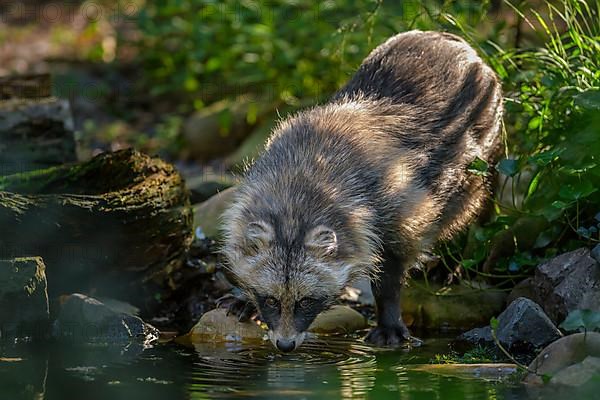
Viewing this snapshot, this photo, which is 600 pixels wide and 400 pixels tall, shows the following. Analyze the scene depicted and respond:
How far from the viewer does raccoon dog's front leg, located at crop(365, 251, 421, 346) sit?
683cm

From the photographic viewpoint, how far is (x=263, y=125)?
11930 mm

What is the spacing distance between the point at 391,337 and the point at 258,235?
1.35m

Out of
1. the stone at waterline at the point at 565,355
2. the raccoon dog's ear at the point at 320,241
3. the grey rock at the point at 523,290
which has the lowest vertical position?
the stone at waterline at the point at 565,355

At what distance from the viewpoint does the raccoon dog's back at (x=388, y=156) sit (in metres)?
6.30

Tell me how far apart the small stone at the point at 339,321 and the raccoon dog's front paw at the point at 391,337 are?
11.7 inches

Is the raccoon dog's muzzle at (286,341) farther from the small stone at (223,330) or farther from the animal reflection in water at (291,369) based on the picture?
the small stone at (223,330)

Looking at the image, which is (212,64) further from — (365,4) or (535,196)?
(535,196)

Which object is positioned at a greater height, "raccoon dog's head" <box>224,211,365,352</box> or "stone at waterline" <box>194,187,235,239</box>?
"stone at waterline" <box>194,187,235,239</box>

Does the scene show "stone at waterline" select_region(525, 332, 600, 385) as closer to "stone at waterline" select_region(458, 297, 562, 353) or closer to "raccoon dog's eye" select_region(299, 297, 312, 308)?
"stone at waterline" select_region(458, 297, 562, 353)

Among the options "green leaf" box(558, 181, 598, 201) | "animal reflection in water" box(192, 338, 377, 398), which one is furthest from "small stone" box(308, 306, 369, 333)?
"green leaf" box(558, 181, 598, 201)

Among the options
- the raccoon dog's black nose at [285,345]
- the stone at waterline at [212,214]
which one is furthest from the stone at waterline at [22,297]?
the stone at waterline at [212,214]

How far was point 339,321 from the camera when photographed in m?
7.16

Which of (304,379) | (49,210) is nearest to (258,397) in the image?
(304,379)

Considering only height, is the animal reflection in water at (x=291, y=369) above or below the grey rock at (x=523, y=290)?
below
